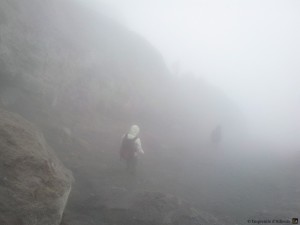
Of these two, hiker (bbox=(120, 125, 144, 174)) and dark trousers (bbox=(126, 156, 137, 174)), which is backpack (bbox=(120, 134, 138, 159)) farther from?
dark trousers (bbox=(126, 156, 137, 174))

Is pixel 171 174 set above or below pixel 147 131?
below

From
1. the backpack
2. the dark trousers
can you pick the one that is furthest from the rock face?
the dark trousers

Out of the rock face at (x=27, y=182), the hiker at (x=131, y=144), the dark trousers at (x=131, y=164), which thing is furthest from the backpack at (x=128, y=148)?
the rock face at (x=27, y=182)

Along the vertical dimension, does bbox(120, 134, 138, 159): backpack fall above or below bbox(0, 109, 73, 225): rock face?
above

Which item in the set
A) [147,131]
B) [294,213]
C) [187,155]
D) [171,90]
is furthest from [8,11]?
[171,90]

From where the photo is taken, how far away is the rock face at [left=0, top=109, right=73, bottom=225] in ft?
30.6

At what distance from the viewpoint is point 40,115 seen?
22.0 m

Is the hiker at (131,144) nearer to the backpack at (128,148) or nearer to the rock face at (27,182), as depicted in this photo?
the backpack at (128,148)

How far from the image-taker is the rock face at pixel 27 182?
30.6ft

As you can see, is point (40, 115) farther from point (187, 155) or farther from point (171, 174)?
point (187, 155)

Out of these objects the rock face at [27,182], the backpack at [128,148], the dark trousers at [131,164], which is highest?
the backpack at [128,148]

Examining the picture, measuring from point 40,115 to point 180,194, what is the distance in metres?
10.2

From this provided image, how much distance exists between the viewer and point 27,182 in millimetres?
10125

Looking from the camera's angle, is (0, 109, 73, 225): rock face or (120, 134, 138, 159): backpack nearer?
(0, 109, 73, 225): rock face
